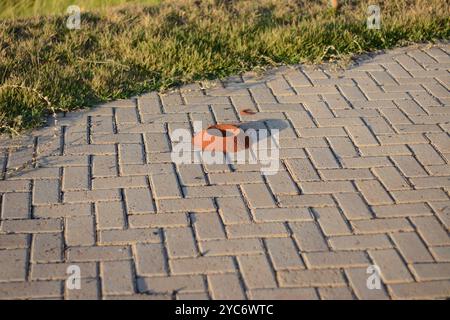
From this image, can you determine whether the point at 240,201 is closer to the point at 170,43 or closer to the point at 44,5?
the point at 170,43

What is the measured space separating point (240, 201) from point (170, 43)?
→ 7.90 feet

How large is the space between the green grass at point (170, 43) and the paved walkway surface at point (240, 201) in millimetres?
280

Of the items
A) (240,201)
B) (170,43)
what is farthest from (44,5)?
(240,201)

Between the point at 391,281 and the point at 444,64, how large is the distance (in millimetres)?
3178

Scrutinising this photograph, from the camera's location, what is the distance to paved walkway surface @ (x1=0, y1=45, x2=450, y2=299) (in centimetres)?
382

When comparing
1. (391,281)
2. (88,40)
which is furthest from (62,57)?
(391,281)

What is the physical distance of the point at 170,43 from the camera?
21.1ft

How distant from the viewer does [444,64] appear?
643 cm

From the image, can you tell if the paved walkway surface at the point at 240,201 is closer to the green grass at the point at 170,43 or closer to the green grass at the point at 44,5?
the green grass at the point at 170,43

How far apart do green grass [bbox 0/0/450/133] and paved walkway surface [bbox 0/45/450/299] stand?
280 mm

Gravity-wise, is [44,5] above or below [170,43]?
below
